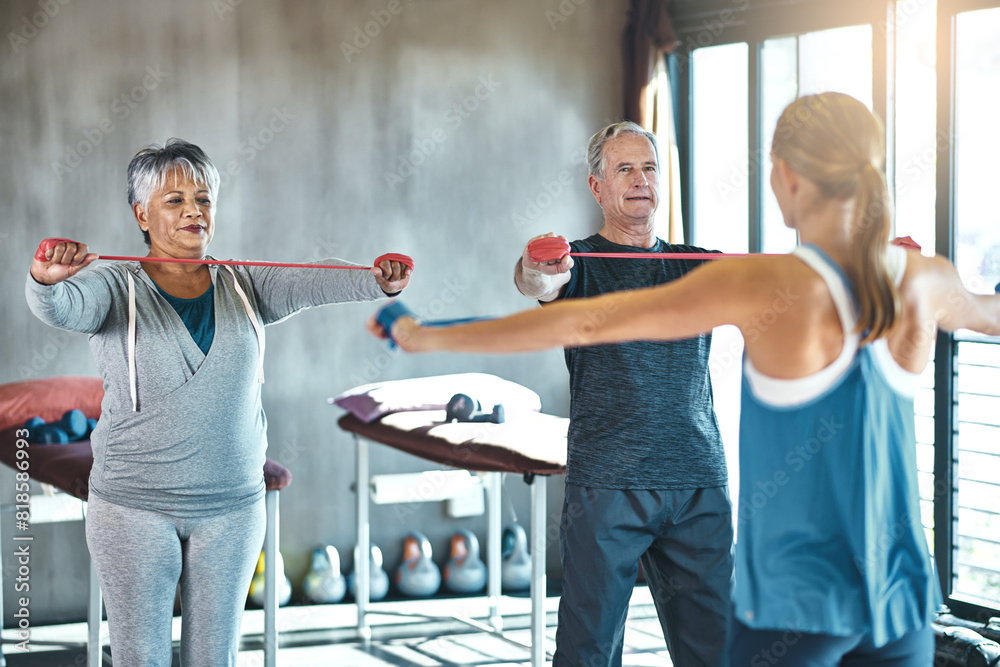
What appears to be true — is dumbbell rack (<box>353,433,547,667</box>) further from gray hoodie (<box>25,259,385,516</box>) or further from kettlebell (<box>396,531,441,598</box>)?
gray hoodie (<box>25,259,385,516</box>)

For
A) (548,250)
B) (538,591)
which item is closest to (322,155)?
(538,591)

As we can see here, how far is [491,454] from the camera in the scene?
2688mm

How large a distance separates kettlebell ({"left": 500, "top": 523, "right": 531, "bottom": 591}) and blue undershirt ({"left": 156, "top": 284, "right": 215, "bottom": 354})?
7.48 ft

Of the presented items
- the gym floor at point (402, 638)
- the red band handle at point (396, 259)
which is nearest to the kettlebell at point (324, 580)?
the gym floor at point (402, 638)

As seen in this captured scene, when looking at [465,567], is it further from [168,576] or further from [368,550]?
[168,576]

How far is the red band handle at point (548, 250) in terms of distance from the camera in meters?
1.71

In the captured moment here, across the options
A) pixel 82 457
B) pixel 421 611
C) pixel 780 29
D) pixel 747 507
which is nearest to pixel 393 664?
pixel 421 611

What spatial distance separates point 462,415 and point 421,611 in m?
1.02

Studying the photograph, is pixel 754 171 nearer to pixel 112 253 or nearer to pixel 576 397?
Answer: pixel 576 397

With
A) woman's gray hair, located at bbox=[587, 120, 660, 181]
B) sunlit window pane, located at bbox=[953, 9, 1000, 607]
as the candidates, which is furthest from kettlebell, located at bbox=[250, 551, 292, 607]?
sunlit window pane, located at bbox=[953, 9, 1000, 607]

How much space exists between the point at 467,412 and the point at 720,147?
5.44ft

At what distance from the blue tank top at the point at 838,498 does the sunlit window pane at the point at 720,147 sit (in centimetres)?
256

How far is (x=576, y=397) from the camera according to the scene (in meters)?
1.94

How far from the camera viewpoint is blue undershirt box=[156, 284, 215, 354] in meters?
1.82
